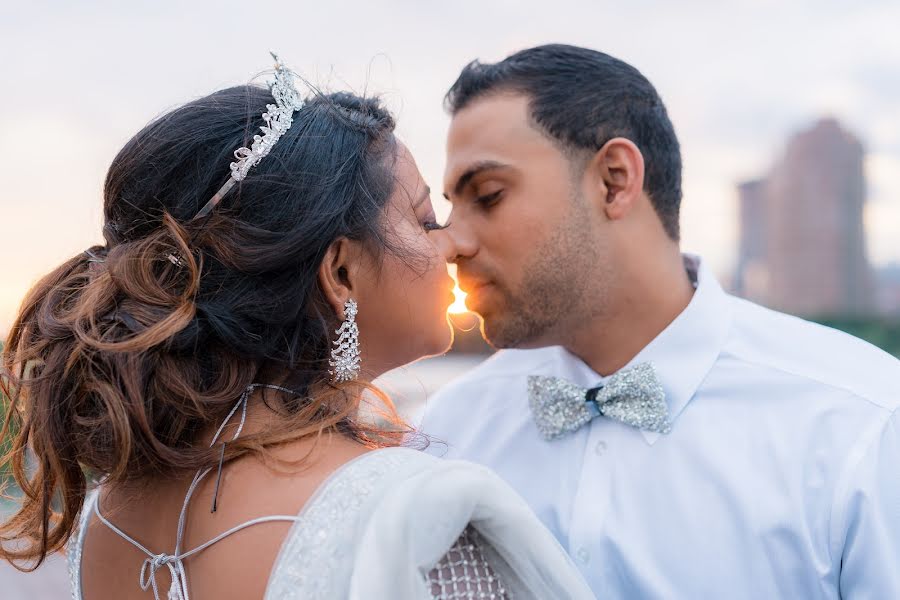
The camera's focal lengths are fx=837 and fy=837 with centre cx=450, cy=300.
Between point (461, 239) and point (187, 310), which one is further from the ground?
point (187, 310)

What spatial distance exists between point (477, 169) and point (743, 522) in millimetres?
1222

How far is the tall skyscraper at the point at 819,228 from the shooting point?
2673 centimetres

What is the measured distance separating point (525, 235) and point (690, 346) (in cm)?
57

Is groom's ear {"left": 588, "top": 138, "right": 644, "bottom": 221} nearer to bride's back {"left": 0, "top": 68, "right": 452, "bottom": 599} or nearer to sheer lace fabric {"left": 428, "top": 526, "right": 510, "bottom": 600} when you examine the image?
bride's back {"left": 0, "top": 68, "right": 452, "bottom": 599}

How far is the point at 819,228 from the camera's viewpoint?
88.1 ft

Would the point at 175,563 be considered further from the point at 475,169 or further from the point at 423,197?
the point at 475,169

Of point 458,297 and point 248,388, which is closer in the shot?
point 248,388

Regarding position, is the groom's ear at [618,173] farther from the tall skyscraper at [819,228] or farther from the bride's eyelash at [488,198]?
the tall skyscraper at [819,228]

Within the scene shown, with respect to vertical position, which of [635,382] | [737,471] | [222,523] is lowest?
[737,471]

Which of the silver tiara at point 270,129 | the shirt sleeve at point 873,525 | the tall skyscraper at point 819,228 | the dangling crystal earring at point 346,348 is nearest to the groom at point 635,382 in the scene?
the shirt sleeve at point 873,525

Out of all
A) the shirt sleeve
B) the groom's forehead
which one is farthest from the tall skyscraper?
the shirt sleeve

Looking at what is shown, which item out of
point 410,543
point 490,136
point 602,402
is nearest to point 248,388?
point 410,543

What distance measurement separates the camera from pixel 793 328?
7.38 ft

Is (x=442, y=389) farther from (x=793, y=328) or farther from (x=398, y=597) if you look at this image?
(x=398, y=597)
